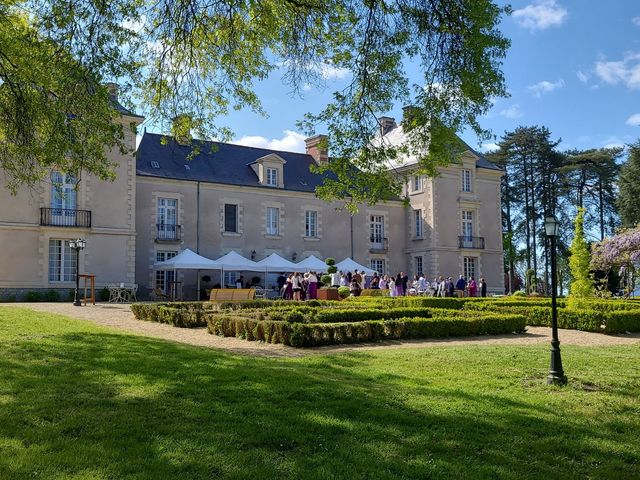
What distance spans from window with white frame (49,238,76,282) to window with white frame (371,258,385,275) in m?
16.4

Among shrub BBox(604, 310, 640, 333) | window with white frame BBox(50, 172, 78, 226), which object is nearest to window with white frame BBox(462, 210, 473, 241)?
shrub BBox(604, 310, 640, 333)

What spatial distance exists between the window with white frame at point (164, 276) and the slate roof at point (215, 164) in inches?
141

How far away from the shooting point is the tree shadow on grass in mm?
3660

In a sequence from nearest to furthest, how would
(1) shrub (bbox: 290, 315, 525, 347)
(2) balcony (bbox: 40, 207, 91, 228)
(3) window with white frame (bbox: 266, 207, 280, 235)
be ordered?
(1) shrub (bbox: 290, 315, 525, 347) < (2) balcony (bbox: 40, 207, 91, 228) < (3) window with white frame (bbox: 266, 207, 280, 235)

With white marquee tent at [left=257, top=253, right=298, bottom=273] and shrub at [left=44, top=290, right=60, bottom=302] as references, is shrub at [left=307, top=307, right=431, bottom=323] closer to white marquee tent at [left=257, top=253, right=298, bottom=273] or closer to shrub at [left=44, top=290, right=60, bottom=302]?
white marquee tent at [left=257, top=253, right=298, bottom=273]

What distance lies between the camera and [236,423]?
14.8 feet

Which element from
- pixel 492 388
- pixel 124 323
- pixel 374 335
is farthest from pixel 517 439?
pixel 124 323

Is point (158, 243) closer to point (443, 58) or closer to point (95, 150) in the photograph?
point (95, 150)

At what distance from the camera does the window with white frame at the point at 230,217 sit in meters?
28.0

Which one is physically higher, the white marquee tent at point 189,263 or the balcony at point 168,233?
the balcony at point 168,233

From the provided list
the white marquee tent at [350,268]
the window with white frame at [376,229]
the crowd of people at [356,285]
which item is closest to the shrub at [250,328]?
the crowd of people at [356,285]

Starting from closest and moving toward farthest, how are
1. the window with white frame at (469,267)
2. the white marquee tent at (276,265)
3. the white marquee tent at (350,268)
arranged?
1. the white marquee tent at (276,265)
2. the white marquee tent at (350,268)
3. the window with white frame at (469,267)

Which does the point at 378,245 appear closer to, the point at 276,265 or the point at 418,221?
the point at 418,221

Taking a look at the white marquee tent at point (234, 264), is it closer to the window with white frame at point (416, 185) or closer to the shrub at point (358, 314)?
the shrub at point (358, 314)
